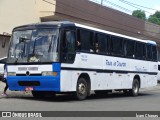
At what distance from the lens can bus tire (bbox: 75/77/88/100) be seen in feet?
56.5

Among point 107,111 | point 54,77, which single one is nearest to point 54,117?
point 107,111

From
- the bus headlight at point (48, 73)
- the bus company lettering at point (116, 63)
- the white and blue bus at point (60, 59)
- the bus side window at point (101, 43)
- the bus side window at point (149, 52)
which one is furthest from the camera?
the bus side window at point (149, 52)

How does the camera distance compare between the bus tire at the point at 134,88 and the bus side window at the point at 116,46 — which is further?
the bus tire at the point at 134,88

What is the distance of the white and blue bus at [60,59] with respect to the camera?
15969 mm

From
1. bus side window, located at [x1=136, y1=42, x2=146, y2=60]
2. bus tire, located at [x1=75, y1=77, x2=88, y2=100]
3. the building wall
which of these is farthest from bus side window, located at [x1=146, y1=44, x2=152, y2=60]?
the building wall

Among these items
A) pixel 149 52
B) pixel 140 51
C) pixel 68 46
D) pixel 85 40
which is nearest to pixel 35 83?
pixel 68 46

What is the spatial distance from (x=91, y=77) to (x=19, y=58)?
11.2ft

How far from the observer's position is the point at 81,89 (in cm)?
1745

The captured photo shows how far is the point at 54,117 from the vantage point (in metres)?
11.6

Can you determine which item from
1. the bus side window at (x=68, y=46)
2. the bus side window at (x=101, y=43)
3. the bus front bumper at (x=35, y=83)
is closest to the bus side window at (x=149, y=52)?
the bus side window at (x=101, y=43)

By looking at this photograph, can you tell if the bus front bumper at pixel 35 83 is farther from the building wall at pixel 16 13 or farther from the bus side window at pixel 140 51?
the building wall at pixel 16 13

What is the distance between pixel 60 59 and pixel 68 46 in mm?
799

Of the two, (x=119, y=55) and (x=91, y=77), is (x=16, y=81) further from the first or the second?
(x=119, y=55)

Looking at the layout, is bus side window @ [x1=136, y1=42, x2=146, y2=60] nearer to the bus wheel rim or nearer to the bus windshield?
the bus wheel rim
